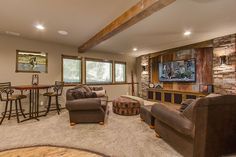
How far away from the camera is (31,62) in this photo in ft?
15.1

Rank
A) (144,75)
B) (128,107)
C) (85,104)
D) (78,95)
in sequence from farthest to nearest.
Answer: (144,75)
(128,107)
(78,95)
(85,104)

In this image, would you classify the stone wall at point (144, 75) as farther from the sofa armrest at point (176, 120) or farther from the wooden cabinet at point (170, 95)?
the sofa armrest at point (176, 120)

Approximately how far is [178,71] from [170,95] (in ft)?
3.38

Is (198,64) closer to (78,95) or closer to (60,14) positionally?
(78,95)

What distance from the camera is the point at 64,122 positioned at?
348cm

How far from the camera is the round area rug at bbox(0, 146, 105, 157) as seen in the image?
6.81 ft

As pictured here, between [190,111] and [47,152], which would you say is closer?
[190,111]

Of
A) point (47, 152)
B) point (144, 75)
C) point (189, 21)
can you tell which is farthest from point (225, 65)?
point (47, 152)

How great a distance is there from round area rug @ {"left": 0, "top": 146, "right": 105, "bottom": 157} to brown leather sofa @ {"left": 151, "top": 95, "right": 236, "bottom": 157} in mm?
1266

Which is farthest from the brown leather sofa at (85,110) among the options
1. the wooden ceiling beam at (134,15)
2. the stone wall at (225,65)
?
the stone wall at (225,65)

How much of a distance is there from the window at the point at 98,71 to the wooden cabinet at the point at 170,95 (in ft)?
7.02

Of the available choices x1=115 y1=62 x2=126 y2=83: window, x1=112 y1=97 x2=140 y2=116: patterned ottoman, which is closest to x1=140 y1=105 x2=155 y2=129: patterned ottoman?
x1=112 y1=97 x2=140 y2=116: patterned ottoman

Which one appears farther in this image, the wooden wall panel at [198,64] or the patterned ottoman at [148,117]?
the wooden wall panel at [198,64]

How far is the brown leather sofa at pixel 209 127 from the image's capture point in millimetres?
1677
